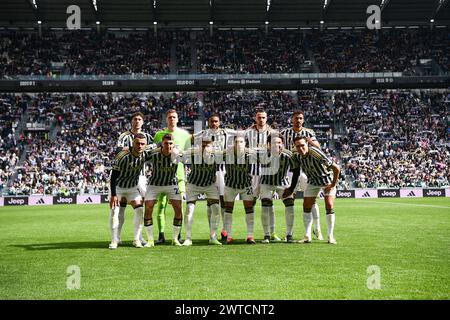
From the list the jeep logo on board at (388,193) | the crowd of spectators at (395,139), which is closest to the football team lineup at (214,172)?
the jeep logo on board at (388,193)

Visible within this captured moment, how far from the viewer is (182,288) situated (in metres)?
5.59

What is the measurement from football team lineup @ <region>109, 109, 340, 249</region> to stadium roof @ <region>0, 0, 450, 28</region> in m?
35.4

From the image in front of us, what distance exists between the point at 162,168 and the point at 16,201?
84.7 ft

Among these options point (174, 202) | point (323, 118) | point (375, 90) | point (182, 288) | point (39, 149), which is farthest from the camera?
point (375, 90)

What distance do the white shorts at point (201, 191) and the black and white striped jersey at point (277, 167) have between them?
1.02 metres

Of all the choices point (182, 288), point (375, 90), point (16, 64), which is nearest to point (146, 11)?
point (16, 64)

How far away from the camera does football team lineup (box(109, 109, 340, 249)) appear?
9273 mm

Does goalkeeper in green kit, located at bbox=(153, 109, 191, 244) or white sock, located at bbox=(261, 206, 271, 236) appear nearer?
goalkeeper in green kit, located at bbox=(153, 109, 191, 244)

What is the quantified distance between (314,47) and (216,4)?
37.6 feet

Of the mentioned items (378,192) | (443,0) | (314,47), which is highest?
(443,0)

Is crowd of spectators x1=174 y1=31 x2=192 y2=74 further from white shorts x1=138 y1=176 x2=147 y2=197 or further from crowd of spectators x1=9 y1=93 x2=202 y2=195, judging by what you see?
white shorts x1=138 y1=176 x2=147 y2=197

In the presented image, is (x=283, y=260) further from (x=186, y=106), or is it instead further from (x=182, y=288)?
(x=186, y=106)

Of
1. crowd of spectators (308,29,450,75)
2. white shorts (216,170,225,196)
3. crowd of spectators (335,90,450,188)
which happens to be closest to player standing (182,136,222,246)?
white shorts (216,170,225,196)

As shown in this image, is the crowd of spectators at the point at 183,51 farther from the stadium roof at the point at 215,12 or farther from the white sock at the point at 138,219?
the white sock at the point at 138,219
